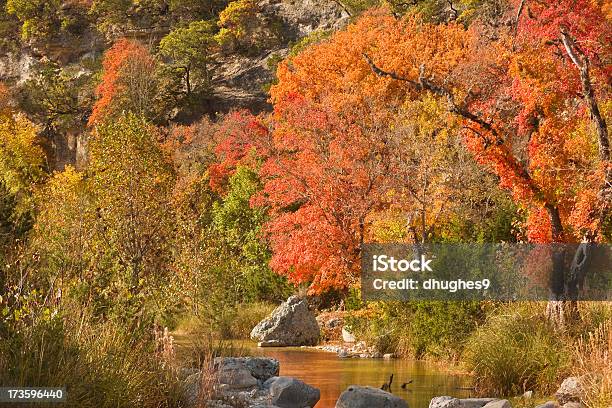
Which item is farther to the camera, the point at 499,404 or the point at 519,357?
the point at 519,357

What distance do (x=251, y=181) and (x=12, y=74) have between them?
39.8m

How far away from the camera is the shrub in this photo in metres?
14.5

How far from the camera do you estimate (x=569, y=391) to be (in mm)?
13031

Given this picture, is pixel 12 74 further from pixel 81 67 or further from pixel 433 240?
pixel 433 240

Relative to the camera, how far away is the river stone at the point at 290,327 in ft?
82.0

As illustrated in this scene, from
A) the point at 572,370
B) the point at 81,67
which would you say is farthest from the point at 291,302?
the point at 81,67

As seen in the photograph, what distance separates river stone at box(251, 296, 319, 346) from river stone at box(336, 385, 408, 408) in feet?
38.8

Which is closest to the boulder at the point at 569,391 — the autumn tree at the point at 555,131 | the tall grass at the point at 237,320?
the autumn tree at the point at 555,131

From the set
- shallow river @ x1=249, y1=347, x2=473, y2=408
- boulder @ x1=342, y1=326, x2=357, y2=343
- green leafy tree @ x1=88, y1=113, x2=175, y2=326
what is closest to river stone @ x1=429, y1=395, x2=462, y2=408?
shallow river @ x1=249, y1=347, x2=473, y2=408

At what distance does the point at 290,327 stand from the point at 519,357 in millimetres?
11144

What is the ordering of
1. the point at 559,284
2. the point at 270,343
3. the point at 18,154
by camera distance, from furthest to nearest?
the point at 18,154, the point at 270,343, the point at 559,284

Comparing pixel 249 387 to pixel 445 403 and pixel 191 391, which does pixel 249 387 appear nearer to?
pixel 445 403

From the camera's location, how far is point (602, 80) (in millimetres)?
17266

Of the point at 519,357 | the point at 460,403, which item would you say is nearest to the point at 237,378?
the point at 460,403
